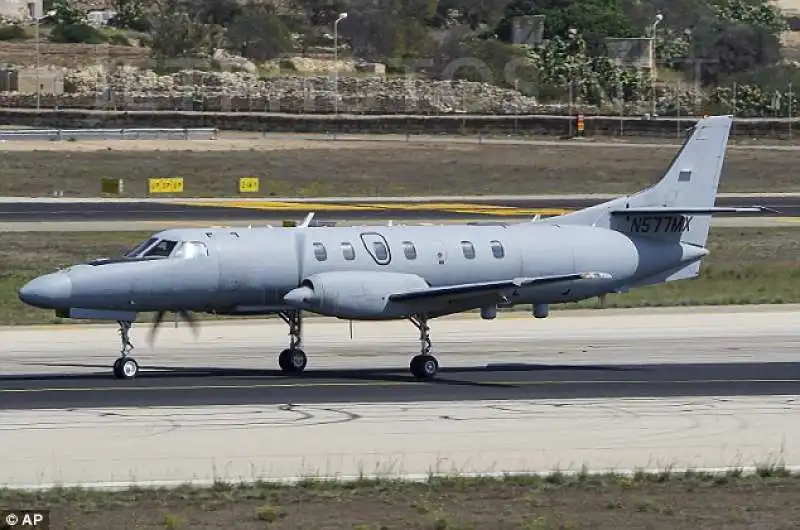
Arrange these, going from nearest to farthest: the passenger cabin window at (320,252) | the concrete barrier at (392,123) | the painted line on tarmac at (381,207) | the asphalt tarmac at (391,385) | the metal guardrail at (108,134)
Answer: the asphalt tarmac at (391,385), the passenger cabin window at (320,252), the painted line on tarmac at (381,207), the metal guardrail at (108,134), the concrete barrier at (392,123)

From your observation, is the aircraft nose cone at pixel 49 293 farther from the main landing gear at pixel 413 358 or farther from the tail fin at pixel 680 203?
the tail fin at pixel 680 203

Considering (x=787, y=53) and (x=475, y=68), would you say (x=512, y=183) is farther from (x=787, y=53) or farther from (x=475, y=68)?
(x=787, y=53)

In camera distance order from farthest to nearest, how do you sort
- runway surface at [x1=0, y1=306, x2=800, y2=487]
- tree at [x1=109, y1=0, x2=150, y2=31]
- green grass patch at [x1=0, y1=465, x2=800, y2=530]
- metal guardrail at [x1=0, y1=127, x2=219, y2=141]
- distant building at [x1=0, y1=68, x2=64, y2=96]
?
1. tree at [x1=109, y1=0, x2=150, y2=31]
2. distant building at [x1=0, y1=68, x2=64, y2=96]
3. metal guardrail at [x1=0, y1=127, x2=219, y2=141]
4. runway surface at [x1=0, y1=306, x2=800, y2=487]
5. green grass patch at [x1=0, y1=465, x2=800, y2=530]

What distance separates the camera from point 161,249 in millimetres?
31156

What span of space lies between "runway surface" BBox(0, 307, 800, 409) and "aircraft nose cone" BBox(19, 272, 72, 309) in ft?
4.94

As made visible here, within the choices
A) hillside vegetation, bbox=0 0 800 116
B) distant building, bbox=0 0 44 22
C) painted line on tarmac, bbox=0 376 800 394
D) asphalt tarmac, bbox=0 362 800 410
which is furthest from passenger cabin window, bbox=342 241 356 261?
distant building, bbox=0 0 44 22

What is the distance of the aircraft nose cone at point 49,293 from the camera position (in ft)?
96.7

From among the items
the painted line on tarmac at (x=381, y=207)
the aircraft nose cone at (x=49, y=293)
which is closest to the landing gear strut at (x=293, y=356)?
the aircraft nose cone at (x=49, y=293)

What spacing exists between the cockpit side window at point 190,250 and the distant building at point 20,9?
515 ft

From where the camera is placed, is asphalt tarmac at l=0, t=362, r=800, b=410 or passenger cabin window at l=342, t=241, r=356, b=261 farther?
passenger cabin window at l=342, t=241, r=356, b=261

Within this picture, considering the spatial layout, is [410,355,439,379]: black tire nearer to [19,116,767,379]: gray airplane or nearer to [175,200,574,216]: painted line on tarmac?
[19,116,767,379]: gray airplane

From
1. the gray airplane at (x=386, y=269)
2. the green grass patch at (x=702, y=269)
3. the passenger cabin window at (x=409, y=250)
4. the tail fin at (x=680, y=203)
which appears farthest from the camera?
the green grass patch at (x=702, y=269)

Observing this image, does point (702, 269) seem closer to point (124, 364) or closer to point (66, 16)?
point (124, 364)

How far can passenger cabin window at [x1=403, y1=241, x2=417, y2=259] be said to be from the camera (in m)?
32.7
